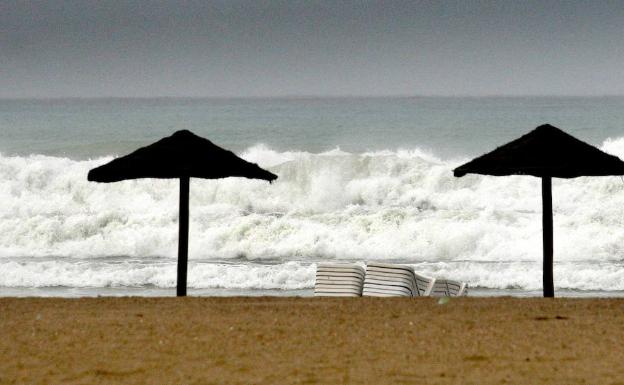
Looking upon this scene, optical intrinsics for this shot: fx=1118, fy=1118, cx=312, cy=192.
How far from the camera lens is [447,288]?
15094 mm

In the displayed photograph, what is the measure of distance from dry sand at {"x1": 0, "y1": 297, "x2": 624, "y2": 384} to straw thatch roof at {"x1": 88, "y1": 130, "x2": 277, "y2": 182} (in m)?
1.63

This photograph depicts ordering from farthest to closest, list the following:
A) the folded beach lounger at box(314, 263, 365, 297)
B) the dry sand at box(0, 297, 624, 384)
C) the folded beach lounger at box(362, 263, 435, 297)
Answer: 1. the folded beach lounger at box(314, 263, 365, 297)
2. the folded beach lounger at box(362, 263, 435, 297)
3. the dry sand at box(0, 297, 624, 384)

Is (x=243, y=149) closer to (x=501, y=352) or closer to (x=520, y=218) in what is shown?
A: (x=520, y=218)

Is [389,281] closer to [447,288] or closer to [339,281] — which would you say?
[339,281]

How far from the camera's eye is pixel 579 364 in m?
8.82

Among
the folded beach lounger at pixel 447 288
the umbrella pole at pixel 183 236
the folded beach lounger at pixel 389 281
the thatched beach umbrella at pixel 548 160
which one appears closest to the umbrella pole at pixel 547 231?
the thatched beach umbrella at pixel 548 160

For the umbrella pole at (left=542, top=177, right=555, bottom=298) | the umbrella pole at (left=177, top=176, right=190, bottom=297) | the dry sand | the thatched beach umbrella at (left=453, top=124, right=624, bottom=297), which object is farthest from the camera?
the umbrella pole at (left=177, top=176, right=190, bottom=297)

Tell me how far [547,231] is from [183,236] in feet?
14.9

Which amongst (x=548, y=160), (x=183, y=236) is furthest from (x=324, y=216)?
(x=548, y=160)

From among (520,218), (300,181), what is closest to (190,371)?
(520,218)

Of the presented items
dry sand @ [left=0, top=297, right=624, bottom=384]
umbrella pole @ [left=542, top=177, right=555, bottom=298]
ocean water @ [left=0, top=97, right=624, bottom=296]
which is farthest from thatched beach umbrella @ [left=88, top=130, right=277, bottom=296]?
ocean water @ [left=0, top=97, right=624, bottom=296]

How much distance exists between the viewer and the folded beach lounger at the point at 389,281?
14266 millimetres

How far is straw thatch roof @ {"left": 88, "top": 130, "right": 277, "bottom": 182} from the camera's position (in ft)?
44.1

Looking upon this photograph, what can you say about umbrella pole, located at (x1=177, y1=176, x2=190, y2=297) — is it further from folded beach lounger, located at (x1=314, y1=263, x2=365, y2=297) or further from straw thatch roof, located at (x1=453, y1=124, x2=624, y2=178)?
straw thatch roof, located at (x1=453, y1=124, x2=624, y2=178)
